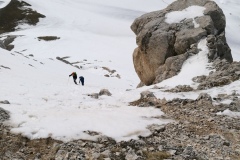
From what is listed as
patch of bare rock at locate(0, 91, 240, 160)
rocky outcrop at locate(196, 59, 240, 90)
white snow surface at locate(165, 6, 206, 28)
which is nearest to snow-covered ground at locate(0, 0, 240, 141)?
patch of bare rock at locate(0, 91, 240, 160)

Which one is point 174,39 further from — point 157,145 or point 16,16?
point 16,16

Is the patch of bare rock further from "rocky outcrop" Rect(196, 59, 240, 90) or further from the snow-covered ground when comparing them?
"rocky outcrop" Rect(196, 59, 240, 90)

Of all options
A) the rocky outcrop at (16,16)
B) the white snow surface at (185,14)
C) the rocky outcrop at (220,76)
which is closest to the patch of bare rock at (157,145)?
the rocky outcrop at (220,76)

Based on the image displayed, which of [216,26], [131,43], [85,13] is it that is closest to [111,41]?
[131,43]

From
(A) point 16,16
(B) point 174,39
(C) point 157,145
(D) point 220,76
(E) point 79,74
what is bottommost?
(A) point 16,16

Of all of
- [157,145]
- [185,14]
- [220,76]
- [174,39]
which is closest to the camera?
[157,145]

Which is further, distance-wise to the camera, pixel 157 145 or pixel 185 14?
pixel 185 14

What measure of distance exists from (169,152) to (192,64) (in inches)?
538

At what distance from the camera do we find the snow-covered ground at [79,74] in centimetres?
1298

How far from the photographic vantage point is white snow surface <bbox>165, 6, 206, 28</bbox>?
90.9ft

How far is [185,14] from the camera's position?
28.0 meters

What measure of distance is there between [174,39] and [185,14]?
2664mm

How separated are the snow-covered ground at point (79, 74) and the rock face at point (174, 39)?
0.83 meters

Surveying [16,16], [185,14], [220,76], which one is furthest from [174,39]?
[16,16]
